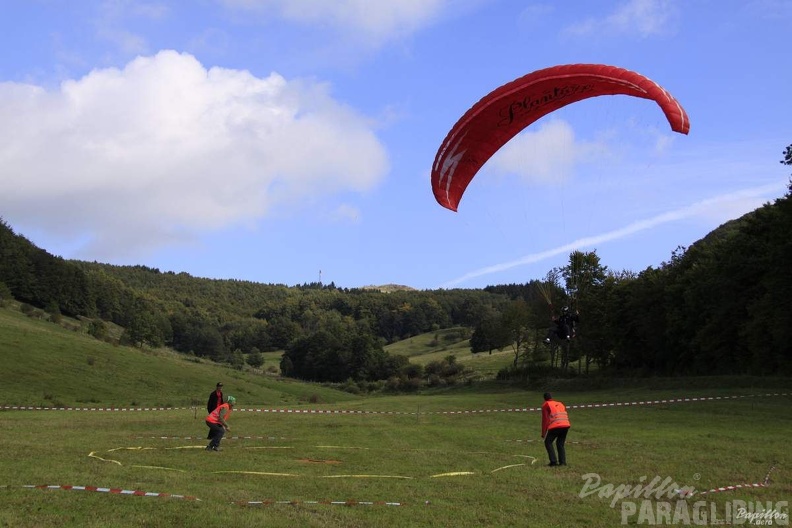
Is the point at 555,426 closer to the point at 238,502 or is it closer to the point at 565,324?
the point at 238,502

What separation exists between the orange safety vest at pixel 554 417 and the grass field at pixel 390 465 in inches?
40.6

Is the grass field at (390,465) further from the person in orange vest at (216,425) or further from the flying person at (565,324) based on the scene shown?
the flying person at (565,324)

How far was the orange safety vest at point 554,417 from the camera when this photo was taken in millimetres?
16225

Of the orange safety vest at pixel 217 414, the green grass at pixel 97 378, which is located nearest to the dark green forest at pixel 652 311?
the orange safety vest at pixel 217 414

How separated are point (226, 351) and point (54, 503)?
160635 mm

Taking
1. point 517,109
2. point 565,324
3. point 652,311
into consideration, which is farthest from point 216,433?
point 652,311

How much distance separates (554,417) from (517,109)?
1162 cm

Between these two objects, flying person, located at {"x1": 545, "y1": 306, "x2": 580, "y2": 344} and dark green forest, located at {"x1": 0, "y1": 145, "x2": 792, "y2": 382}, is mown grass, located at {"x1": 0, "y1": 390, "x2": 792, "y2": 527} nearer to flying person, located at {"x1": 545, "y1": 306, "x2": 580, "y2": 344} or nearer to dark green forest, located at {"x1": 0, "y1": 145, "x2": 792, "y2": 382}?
flying person, located at {"x1": 545, "y1": 306, "x2": 580, "y2": 344}

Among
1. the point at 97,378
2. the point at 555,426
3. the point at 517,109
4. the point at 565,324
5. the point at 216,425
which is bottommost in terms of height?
the point at 97,378

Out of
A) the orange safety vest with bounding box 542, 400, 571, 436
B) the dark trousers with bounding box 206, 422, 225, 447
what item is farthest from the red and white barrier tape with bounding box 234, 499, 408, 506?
the dark trousers with bounding box 206, 422, 225, 447

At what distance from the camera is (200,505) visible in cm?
1103

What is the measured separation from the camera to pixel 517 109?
2355 cm

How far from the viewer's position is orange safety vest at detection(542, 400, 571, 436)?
1623cm

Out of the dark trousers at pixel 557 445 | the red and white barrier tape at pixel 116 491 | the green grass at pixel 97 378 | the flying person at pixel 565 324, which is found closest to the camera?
the red and white barrier tape at pixel 116 491
